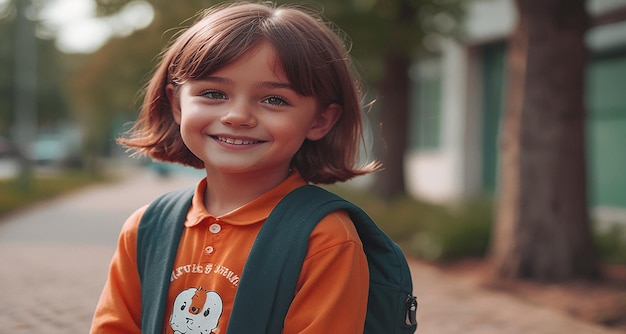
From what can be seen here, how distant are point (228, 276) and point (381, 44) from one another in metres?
8.36

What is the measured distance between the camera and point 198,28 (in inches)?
79.3

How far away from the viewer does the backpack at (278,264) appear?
176 centimetres

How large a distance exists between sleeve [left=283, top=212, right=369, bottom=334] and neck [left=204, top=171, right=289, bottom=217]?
290 millimetres

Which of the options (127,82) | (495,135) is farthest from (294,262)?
(127,82)

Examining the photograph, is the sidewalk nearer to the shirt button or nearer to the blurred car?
the shirt button

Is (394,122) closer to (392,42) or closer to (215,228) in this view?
(392,42)

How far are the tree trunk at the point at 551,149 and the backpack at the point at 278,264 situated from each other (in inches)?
180

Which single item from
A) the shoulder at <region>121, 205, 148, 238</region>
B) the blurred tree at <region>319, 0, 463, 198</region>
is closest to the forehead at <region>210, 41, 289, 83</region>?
the shoulder at <region>121, 205, 148, 238</region>

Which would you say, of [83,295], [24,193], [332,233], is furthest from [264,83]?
[24,193]

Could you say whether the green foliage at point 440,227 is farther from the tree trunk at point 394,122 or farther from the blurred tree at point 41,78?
the blurred tree at point 41,78

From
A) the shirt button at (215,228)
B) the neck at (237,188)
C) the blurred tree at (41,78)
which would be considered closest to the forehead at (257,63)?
the neck at (237,188)

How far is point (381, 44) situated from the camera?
32.5 feet

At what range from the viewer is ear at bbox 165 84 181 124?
213 centimetres

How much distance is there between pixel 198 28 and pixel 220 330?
0.84m
